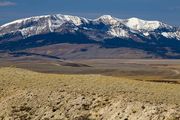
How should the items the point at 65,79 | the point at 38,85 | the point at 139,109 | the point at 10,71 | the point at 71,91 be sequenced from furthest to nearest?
the point at 10,71 < the point at 65,79 < the point at 38,85 < the point at 71,91 < the point at 139,109

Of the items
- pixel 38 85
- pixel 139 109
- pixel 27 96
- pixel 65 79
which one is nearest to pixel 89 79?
pixel 65 79

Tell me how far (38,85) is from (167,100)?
11.8 metres

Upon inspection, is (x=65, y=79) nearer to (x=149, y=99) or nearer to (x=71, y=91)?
(x=71, y=91)

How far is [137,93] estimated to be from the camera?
4394 centimetres

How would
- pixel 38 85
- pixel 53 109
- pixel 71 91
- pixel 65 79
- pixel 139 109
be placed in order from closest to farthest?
pixel 139 109 → pixel 53 109 → pixel 71 91 → pixel 38 85 → pixel 65 79

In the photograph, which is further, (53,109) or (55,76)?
(55,76)

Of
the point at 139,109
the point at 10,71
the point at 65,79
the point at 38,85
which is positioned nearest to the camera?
the point at 139,109

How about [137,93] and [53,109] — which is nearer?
[53,109]

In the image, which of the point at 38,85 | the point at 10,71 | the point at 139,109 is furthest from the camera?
the point at 10,71

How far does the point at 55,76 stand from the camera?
172 ft

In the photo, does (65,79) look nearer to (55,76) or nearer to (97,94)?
(55,76)

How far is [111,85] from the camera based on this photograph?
157 feet

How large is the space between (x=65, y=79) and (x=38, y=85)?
4266 millimetres

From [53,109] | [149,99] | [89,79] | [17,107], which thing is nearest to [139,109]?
[149,99]
